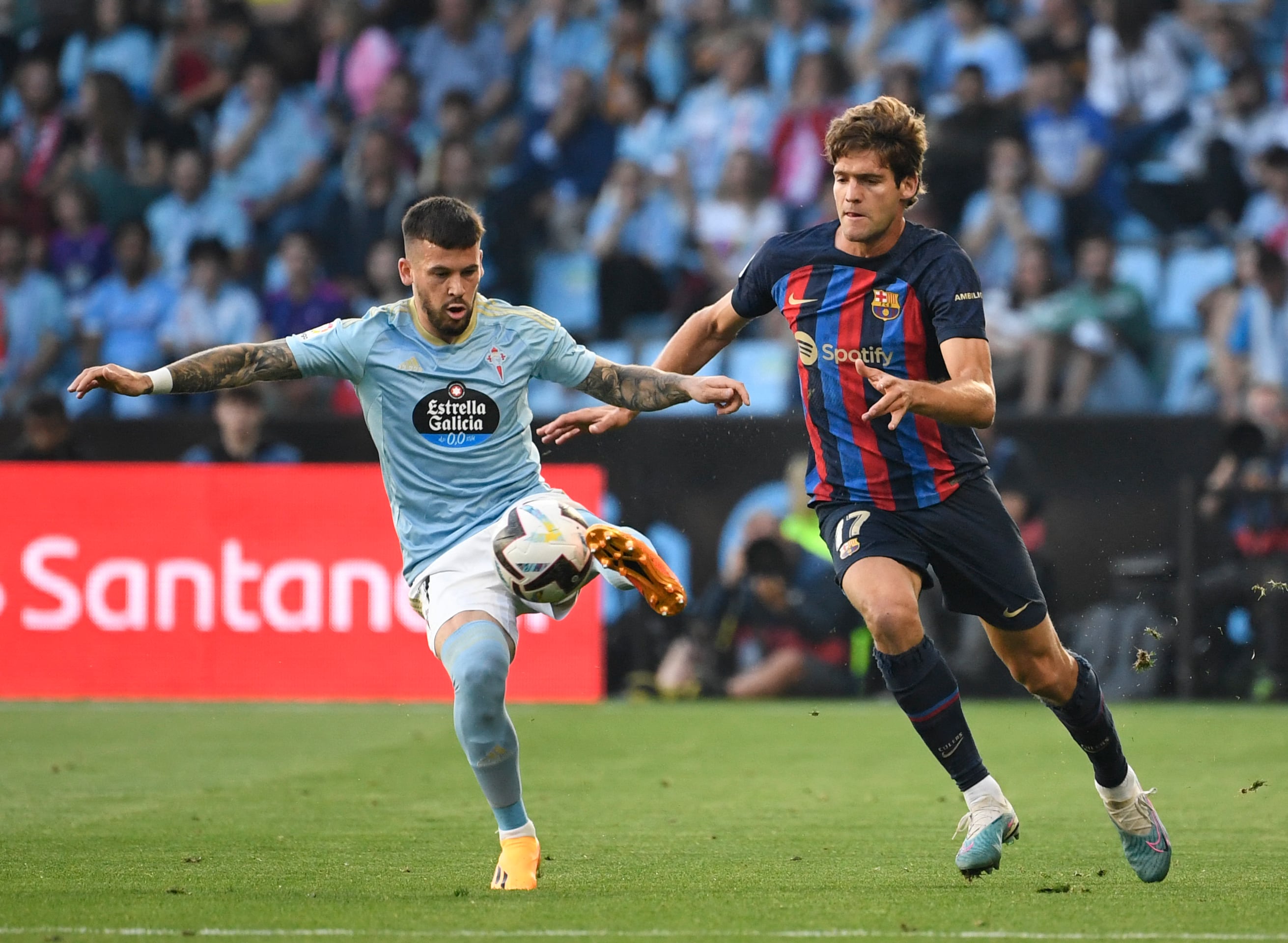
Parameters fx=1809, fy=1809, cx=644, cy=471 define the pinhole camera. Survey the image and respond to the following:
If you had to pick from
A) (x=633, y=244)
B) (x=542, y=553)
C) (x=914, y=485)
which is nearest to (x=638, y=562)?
(x=542, y=553)

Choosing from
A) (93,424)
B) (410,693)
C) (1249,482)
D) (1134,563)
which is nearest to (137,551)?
(93,424)

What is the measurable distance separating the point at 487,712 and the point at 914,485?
5.05 ft

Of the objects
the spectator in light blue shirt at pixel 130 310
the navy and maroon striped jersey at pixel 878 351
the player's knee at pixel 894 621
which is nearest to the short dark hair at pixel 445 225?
the navy and maroon striped jersey at pixel 878 351

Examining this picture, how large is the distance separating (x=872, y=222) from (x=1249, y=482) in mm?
6806

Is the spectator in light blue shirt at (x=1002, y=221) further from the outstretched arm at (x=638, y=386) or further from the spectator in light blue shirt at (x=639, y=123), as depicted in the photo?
the outstretched arm at (x=638, y=386)

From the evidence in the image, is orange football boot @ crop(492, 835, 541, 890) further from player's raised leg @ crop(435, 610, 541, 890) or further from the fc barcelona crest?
the fc barcelona crest

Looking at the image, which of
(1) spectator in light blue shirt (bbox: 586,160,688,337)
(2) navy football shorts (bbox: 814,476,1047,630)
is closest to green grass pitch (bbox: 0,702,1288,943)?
(2) navy football shorts (bbox: 814,476,1047,630)

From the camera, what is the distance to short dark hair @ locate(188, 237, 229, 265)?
15.0 metres

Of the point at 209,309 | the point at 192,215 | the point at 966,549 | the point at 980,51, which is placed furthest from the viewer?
the point at 192,215

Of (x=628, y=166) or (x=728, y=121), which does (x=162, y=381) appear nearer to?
(x=628, y=166)

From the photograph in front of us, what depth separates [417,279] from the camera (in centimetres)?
585

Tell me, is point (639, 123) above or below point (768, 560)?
above

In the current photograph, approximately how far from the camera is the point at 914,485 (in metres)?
5.81

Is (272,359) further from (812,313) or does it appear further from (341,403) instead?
(341,403)
